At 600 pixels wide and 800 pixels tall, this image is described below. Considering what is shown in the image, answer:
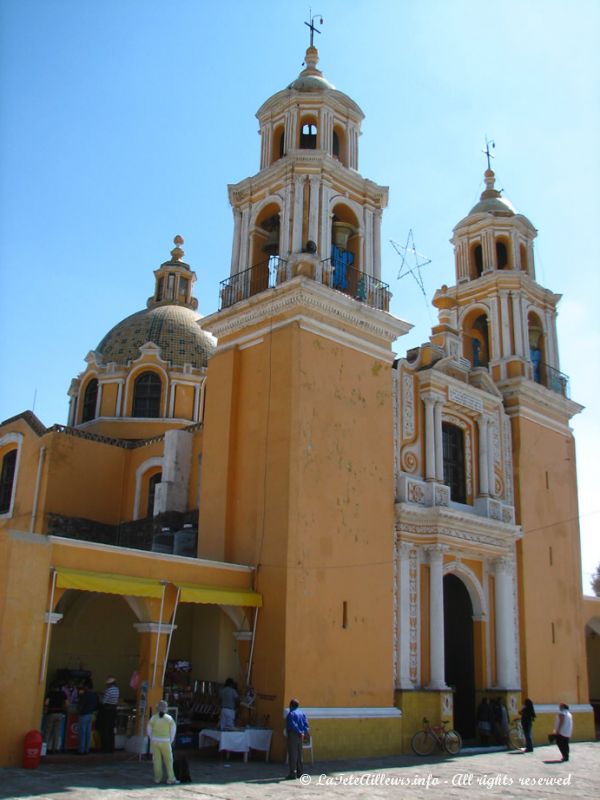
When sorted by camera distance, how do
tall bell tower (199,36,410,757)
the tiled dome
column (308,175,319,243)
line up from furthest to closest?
the tiled dome → column (308,175,319,243) → tall bell tower (199,36,410,757)

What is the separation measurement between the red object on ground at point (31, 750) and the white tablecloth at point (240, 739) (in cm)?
304

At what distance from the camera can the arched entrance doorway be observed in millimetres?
19000

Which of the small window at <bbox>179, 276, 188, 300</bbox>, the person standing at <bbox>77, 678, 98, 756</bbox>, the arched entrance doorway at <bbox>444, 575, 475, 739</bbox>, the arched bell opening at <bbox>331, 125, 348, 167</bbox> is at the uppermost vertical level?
the small window at <bbox>179, 276, 188, 300</bbox>

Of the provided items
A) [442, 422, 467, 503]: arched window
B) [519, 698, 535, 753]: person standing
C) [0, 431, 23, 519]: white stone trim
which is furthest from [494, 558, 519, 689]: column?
[0, 431, 23, 519]: white stone trim

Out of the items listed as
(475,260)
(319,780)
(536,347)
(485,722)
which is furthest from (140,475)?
(319,780)

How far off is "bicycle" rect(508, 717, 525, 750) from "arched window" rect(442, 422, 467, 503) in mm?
4840

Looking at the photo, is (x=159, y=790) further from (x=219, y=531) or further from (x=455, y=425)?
(x=455, y=425)

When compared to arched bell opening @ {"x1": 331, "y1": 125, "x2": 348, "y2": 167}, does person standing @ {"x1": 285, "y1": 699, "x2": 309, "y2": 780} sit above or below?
below

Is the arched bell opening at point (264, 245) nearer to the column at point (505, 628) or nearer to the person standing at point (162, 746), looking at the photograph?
the column at point (505, 628)

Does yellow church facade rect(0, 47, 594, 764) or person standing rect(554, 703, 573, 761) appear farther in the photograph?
person standing rect(554, 703, 573, 761)

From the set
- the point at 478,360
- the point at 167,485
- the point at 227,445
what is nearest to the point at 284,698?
the point at 227,445

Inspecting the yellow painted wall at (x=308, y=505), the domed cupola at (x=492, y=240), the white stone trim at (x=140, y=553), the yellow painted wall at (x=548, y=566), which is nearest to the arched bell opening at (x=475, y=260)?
the domed cupola at (x=492, y=240)

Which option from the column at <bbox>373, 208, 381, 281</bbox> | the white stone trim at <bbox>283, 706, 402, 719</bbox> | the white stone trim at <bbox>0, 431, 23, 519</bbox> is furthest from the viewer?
the white stone trim at <bbox>0, 431, 23, 519</bbox>

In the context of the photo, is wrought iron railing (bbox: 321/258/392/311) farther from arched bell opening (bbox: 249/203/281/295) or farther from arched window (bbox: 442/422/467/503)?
arched window (bbox: 442/422/467/503)
